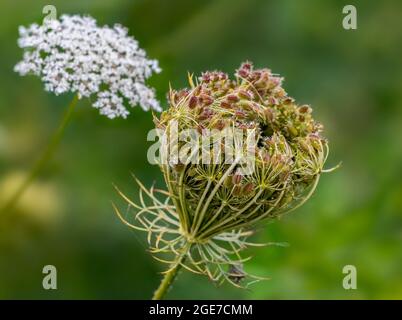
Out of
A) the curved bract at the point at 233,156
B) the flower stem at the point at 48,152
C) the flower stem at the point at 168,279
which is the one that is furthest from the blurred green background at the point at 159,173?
the curved bract at the point at 233,156

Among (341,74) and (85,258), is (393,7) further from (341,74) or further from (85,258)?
(85,258)

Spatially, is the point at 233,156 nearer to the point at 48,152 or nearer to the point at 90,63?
the point at 90,63

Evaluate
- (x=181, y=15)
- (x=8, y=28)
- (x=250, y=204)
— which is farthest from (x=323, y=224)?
(x=8, y=28)

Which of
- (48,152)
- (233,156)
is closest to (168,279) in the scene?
(233,156)

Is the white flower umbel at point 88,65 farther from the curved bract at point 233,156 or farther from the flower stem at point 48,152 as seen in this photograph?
the curved bract at point 233,156

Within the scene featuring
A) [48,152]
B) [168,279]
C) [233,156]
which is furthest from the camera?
[48,152]

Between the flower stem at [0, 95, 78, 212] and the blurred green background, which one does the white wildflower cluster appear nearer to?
the flower stem at [0, 95, 78, 212]

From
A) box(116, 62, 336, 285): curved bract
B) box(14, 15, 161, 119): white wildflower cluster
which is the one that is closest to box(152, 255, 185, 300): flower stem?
box(116, 62, 336, 285): curved bract
